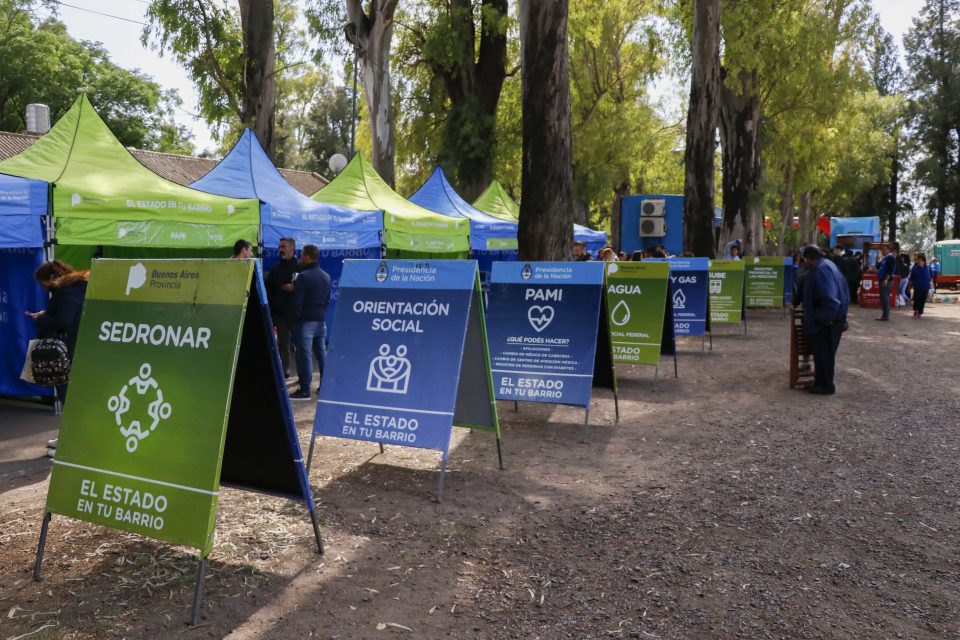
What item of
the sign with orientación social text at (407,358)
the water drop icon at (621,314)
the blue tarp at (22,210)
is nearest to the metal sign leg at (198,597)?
the sign with orientación social text at (407,358)

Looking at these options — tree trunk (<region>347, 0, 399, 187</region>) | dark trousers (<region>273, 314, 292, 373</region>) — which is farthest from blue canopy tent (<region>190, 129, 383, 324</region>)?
tree trunk (<region>347, 0, 399, 187</region>)

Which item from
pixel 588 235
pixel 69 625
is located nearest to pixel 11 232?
pixel 69 625

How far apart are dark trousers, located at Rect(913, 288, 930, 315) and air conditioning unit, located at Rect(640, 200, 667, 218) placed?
275 inches

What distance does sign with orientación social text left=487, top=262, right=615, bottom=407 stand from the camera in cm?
781

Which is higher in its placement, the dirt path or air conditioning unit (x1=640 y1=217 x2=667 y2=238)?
air conditioning unit (x1=640 y1=217 x2=667 y2=238)

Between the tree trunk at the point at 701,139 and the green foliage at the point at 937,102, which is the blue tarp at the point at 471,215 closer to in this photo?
the tree trunk at the point at 701,139

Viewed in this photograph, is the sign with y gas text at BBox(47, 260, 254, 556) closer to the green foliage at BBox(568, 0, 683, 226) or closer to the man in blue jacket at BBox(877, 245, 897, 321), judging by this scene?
the man in blue jacket at BBox(877, 245, 897, 321)

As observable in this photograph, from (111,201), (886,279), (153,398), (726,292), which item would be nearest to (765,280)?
(886,279)

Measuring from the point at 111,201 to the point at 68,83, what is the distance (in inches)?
1334

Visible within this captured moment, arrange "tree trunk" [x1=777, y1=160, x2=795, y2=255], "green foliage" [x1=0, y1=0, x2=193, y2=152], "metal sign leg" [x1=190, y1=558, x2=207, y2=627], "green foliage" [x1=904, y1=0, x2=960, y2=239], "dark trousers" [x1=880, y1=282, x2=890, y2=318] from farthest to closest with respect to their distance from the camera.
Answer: "green foliage" [x1=904, y1=0, x2=960, y2=239] < "tree trunk" [x1=777, y1=160, x2=795, y2=255] < "green foliage" [x1=0, y1=0, x2=193, y2=152] < "dark trousers" [x1=880, y1=282, x2=890, y2=318] < "metal sign leg" [x1=190, y1=558, x2=207, y2=627]

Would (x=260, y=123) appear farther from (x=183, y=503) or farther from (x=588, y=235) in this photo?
(x=183, y=503)

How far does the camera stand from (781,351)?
45.8 feet

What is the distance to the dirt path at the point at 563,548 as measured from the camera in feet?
12.8

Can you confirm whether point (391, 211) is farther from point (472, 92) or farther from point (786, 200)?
point (786, 200)
